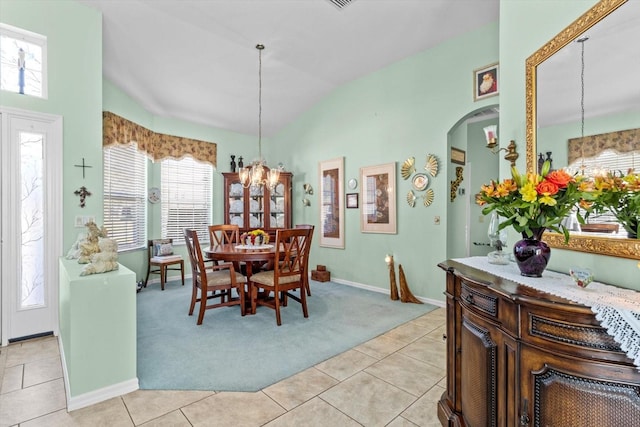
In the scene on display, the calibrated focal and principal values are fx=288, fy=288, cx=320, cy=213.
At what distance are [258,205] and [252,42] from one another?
9.66 feet

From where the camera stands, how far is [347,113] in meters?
4.89

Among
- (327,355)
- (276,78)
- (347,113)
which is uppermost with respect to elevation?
(276,78)

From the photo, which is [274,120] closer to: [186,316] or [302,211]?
[302,211]

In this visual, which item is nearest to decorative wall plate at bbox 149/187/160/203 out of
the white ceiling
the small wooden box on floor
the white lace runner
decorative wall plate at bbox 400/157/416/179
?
the white ceiling

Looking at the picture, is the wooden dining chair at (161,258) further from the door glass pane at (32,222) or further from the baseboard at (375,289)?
the baseboard at (375,289)

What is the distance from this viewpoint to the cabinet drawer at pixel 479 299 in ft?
3.94

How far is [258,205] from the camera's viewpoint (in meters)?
5.78

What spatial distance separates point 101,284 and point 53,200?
1585 mm

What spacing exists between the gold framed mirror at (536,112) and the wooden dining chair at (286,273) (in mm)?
2231

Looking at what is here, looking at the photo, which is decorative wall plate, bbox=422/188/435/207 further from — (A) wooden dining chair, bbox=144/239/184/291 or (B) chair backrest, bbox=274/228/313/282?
(A) wooden dining chair, bbox=144/239/184/291

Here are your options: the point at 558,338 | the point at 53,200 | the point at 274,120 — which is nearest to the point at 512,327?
the point at 558,338

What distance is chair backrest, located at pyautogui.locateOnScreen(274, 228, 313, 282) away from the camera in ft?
10.4

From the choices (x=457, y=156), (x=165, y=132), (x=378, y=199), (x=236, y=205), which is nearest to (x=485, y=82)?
(x=457, y=156)

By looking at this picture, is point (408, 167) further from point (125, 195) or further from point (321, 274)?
point (125, 195)
